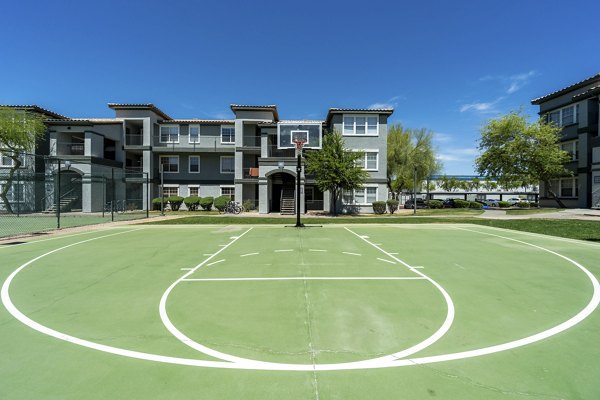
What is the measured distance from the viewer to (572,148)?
106 feet

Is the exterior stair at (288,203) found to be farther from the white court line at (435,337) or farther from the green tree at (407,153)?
the white court line at (435,337)

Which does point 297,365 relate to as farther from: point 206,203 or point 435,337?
point 206,203

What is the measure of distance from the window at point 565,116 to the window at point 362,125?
2151 centimetres

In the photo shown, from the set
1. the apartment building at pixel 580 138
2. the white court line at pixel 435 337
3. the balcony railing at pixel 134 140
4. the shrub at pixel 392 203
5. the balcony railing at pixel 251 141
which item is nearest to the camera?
the white court line at pixel 435 337

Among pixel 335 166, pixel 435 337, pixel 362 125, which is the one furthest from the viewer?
pixel 362 125

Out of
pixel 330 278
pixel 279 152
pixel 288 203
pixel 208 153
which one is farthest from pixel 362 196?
pixel 330 278

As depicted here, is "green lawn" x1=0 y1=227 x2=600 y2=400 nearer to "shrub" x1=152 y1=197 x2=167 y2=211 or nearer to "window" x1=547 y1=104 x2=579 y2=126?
"shrub" x1=152 y1=197 x2=167 y2=211

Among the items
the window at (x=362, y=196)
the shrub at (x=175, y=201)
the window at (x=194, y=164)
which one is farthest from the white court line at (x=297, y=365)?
the window at (x=194, y=164)

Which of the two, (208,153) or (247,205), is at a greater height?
(208,153)

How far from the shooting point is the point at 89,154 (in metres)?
29.5

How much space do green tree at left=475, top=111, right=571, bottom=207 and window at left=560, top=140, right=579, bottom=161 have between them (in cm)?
111

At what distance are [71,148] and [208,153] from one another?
1473 centimetres

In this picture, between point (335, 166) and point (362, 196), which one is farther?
point (362, 196)

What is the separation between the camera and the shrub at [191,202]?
107ft
